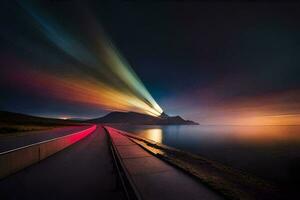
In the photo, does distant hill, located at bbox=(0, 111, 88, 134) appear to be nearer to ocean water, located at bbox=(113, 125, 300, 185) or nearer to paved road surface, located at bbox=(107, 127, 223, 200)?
paved road surface, located at bbox=(107, 127, 223, 200)

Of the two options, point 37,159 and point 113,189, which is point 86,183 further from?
point 37,159

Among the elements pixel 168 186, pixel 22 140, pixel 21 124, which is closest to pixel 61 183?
pixel 168 186

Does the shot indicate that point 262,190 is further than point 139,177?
Yes

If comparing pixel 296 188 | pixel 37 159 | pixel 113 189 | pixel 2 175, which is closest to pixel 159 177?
pixel 113 189

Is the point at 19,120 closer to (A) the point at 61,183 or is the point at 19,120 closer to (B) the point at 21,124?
(B) the point at 21,124

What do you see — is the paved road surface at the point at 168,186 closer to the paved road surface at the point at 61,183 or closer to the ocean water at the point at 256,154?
the paved road surface at the point at 61,183

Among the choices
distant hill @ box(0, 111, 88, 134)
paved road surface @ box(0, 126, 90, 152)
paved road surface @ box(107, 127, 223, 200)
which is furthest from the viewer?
distant hill @ box(0, 111, 88, 134)

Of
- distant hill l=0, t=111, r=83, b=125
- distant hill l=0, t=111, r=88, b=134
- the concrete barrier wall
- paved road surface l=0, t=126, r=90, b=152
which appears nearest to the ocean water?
the concrete barrier wall

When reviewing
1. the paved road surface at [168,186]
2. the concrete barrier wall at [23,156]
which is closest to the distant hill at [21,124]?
the concrete barrier wall at [23,156]

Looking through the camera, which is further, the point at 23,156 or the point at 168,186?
the point at 23,156

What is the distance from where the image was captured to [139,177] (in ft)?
24.2

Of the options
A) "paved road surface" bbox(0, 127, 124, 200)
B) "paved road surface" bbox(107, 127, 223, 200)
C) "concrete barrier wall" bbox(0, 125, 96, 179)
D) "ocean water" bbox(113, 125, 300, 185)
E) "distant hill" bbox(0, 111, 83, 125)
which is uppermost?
"concrete barrier wall" bbox(0, 125, 96, 179)

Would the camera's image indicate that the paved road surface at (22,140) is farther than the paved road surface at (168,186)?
Yes

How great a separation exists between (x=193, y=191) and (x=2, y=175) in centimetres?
960
